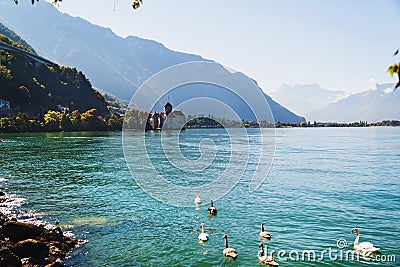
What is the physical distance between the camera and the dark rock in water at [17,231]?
54.0 ft

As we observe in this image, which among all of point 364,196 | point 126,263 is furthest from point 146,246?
point 364,196

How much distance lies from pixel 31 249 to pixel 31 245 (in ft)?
0.56

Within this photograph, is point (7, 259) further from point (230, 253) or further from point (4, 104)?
point (4, 104)

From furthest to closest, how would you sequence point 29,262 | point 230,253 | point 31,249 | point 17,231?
point 230,253 < point 17,231 < point 31,249 < point 29,262

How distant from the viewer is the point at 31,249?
15.1 metres

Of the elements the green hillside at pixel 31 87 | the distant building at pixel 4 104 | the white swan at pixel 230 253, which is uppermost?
the green hillside at pixel 31 87

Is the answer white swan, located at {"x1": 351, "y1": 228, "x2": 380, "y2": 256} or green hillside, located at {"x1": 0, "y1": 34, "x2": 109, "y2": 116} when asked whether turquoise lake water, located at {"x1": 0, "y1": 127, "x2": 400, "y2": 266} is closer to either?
white swan, located at {"x1": 351, "y1": 228, "x2": 380, "y2": 256}

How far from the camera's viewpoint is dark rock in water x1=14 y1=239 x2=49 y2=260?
1489 centimetres

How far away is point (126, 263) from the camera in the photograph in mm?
16203

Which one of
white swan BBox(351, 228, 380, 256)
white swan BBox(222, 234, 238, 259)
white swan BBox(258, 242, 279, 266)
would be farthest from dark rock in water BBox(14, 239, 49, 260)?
white swan BBox(351, 228, 380, 256)

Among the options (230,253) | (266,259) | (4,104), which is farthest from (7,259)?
(4,104)

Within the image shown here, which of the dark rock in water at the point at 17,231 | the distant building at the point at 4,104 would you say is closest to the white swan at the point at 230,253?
the dark rock in water at the point at 17,231

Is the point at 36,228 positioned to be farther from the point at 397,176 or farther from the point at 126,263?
the point at 397,176

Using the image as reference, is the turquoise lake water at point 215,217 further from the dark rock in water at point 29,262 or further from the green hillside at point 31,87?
the green hillside at point 31,87
